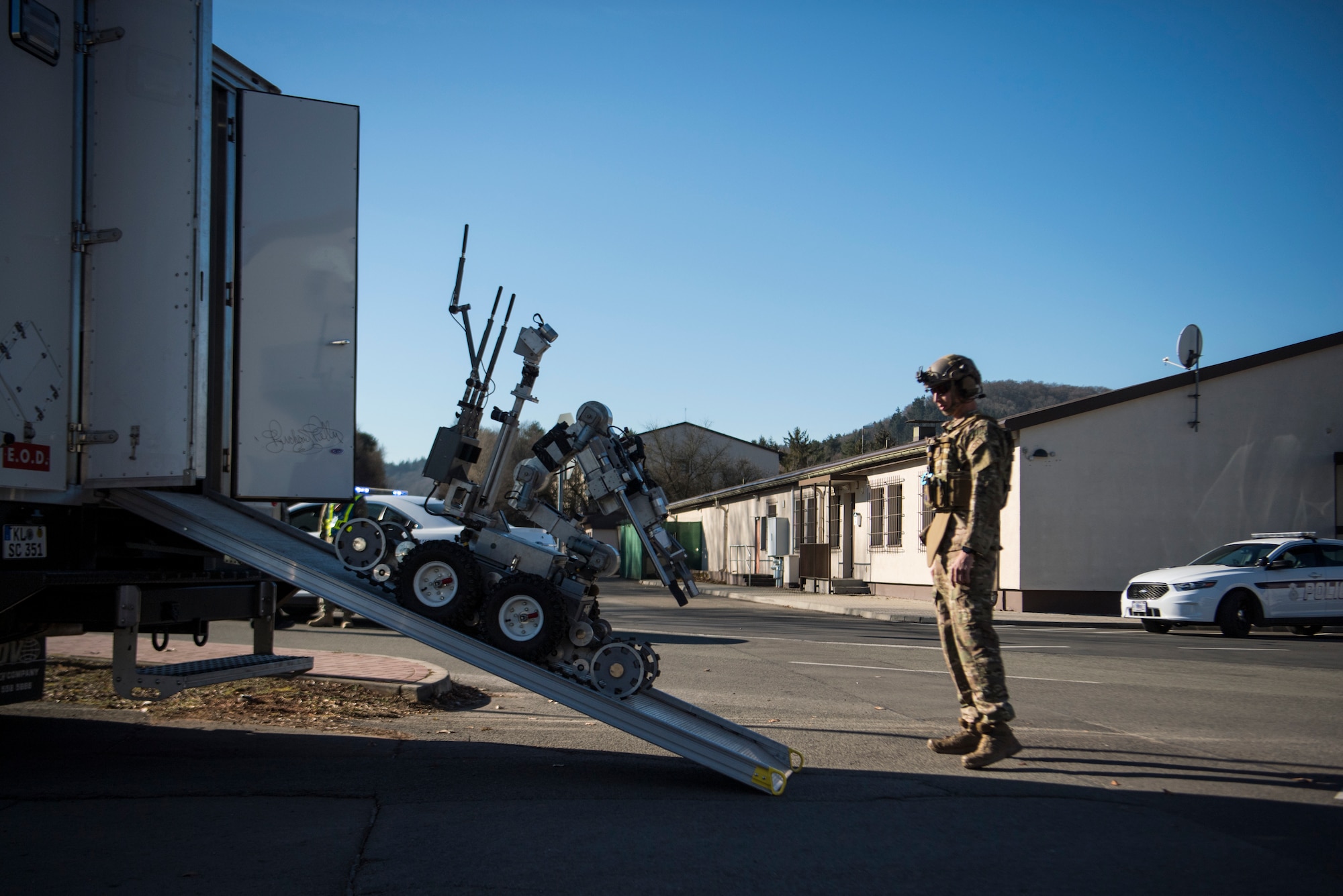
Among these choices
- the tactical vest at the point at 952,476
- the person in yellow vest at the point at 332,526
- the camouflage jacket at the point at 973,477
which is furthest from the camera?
the person in yellow vest at the point at 332,526

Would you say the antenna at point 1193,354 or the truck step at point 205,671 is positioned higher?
the antenna at point 1193,354

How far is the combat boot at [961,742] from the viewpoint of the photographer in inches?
215

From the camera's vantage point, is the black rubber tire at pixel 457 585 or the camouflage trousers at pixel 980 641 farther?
the camouflage trousers at pixel 980 641

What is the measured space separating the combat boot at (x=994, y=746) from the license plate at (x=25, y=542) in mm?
4826

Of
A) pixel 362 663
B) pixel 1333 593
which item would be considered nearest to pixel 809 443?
pixel 1333 593

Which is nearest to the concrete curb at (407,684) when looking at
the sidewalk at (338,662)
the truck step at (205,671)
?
the sidewalk at (338,662)

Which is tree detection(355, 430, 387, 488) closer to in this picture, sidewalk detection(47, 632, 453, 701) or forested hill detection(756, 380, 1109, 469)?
forested hill detection(756, 380, 1109, 469)

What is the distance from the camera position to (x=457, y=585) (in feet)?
16.4

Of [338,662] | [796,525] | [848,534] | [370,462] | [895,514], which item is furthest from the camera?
[370,462]

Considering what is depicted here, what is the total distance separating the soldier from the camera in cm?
516

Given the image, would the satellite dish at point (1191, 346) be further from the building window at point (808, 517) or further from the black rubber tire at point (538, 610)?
the black rubber tire at point (538, 610)

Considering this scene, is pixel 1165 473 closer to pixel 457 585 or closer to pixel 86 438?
pixel 457 585

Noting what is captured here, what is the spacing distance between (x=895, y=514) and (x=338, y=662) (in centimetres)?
1798

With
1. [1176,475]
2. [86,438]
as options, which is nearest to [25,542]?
[86,438]
